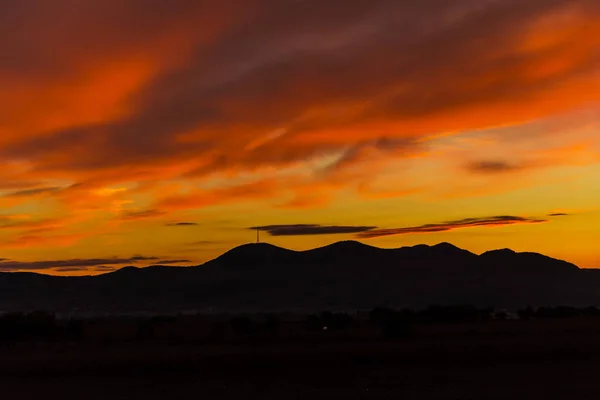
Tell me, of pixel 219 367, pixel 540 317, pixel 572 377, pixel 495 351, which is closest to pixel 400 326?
pixel 495 351

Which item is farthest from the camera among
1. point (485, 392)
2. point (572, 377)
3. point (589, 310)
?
point (589, 310)

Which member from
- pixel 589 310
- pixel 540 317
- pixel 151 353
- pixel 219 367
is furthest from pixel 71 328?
pixel 589 310

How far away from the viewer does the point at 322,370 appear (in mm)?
41625

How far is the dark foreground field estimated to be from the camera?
33688mm

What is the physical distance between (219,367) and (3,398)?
42.8 feet

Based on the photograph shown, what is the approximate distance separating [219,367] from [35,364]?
1178 cm

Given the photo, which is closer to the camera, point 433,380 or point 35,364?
point 433,380

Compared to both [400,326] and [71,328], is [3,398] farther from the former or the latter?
[71,328]

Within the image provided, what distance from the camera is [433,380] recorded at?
36344mm

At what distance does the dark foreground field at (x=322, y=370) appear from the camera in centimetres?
3369

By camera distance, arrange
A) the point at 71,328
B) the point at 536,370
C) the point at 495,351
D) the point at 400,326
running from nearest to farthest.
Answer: the point at 536,370 → the point at 495,351 → the point at 400,326 → the point at 71,328

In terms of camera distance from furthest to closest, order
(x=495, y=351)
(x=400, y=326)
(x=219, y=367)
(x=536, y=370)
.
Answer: (x=400, y=326)
(x=495, y=351)
(x=219, y=367)
(x=536, y=370)

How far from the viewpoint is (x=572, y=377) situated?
36.6 meters

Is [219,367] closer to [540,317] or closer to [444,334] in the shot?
[444,334]
